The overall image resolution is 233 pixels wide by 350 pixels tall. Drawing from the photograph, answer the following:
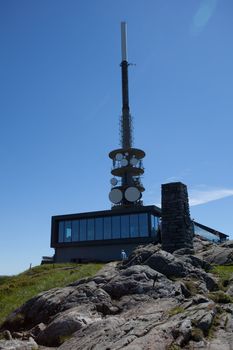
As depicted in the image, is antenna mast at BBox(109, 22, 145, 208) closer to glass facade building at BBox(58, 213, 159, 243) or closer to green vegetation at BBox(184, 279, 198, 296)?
glass facade building at BBox(58, 213, 159, 243)

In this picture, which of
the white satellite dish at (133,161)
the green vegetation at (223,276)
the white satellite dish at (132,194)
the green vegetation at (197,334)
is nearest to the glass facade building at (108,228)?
the white satellite dish at (132,194)

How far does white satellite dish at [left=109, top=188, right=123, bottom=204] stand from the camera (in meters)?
65.9

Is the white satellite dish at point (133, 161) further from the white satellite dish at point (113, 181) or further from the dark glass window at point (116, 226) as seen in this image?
the dark glass window at point (116, 226)

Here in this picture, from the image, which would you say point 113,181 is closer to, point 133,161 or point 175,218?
point 133,161

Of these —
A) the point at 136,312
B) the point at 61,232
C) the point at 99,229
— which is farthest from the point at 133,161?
the point at 136,312

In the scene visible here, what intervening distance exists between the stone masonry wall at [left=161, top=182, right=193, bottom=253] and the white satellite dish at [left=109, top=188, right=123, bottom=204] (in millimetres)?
39483

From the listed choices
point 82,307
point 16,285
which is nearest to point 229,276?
point 82,307

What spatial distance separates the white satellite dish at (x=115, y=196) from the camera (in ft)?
216

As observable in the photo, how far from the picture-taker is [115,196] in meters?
66.1

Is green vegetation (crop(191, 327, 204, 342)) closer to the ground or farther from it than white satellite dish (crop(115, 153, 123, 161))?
closer to the ground

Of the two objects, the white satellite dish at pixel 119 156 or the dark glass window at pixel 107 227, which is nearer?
the dark glass window at pixel 107 227

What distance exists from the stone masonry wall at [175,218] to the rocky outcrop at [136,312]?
3.37m

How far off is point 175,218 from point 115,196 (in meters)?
40.5

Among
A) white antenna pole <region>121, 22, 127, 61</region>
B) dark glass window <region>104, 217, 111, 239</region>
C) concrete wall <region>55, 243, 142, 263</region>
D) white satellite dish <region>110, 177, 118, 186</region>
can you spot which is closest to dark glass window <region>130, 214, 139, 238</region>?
Result: concrete wall <region>55, 243, 142, 263</region>
